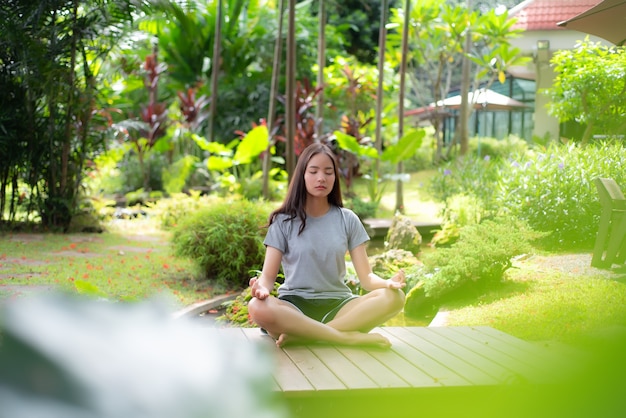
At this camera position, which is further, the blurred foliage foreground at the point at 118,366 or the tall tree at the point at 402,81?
the tall tree at the point at 402,81

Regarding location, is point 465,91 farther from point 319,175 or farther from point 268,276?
point 268,276

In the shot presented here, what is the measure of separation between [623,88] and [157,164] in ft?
23.5

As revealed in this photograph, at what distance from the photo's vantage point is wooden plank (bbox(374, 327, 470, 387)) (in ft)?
6.84

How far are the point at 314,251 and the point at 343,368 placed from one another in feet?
1.83

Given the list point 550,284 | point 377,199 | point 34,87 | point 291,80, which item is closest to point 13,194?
point 34,87

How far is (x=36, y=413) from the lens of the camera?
27 cm

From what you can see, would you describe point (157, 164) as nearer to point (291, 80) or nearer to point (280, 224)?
point (291, 80)

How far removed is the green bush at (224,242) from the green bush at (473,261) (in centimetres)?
111

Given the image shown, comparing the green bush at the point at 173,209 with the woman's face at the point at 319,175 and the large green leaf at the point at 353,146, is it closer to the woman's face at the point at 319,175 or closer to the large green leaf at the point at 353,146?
the large green leaf at the point at 353,146

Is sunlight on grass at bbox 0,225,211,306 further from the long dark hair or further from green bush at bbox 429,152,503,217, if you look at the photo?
green bush at bbox 429,152,503,217

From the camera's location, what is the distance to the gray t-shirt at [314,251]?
266 centimetres

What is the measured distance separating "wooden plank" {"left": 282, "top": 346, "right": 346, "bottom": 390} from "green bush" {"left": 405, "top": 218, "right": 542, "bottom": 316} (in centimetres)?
178

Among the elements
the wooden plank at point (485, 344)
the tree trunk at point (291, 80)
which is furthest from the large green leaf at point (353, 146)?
the wooden plank at point (485, 344)

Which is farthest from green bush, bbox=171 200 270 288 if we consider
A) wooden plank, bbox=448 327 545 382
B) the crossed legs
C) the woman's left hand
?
the woman's left hand
